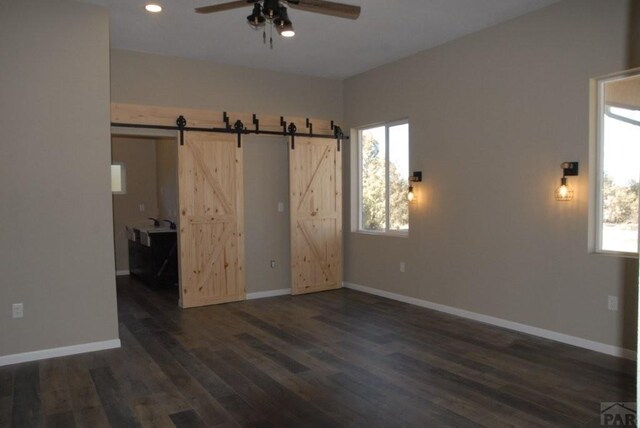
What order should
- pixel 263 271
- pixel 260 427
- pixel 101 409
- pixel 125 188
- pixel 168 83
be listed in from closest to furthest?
pixel 260 427 < pixel 101 409 < pixel 168 83 < pixel 263 271 < pixel 125 188

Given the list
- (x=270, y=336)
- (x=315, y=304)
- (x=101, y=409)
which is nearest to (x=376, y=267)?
(x=315, y=304)

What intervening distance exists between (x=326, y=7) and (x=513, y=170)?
8.32 ft

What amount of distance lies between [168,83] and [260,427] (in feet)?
14.0

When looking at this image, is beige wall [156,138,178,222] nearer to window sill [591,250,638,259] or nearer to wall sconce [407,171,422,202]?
wall sconce [407,171,422,202]

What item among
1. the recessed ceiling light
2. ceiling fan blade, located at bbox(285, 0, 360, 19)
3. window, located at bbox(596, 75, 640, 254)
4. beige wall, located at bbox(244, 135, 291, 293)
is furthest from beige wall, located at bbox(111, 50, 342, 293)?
window, located at bbox(596, 75, 640, 254)

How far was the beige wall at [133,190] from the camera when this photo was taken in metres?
8.05

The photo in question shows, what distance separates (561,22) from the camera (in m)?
4.20

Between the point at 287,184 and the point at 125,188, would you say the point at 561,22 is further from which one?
the point at 125,188

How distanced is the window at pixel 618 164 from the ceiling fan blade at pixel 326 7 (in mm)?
2337

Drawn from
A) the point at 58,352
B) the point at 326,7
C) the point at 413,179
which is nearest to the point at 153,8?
the point at 326,7

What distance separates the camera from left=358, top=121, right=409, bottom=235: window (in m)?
6.14

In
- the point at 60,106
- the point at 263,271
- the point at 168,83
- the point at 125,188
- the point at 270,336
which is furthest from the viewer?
the point at 125,188

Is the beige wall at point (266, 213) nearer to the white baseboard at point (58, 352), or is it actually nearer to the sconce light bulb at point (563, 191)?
the white baseboard at point (58, 352)

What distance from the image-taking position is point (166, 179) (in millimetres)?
7926
